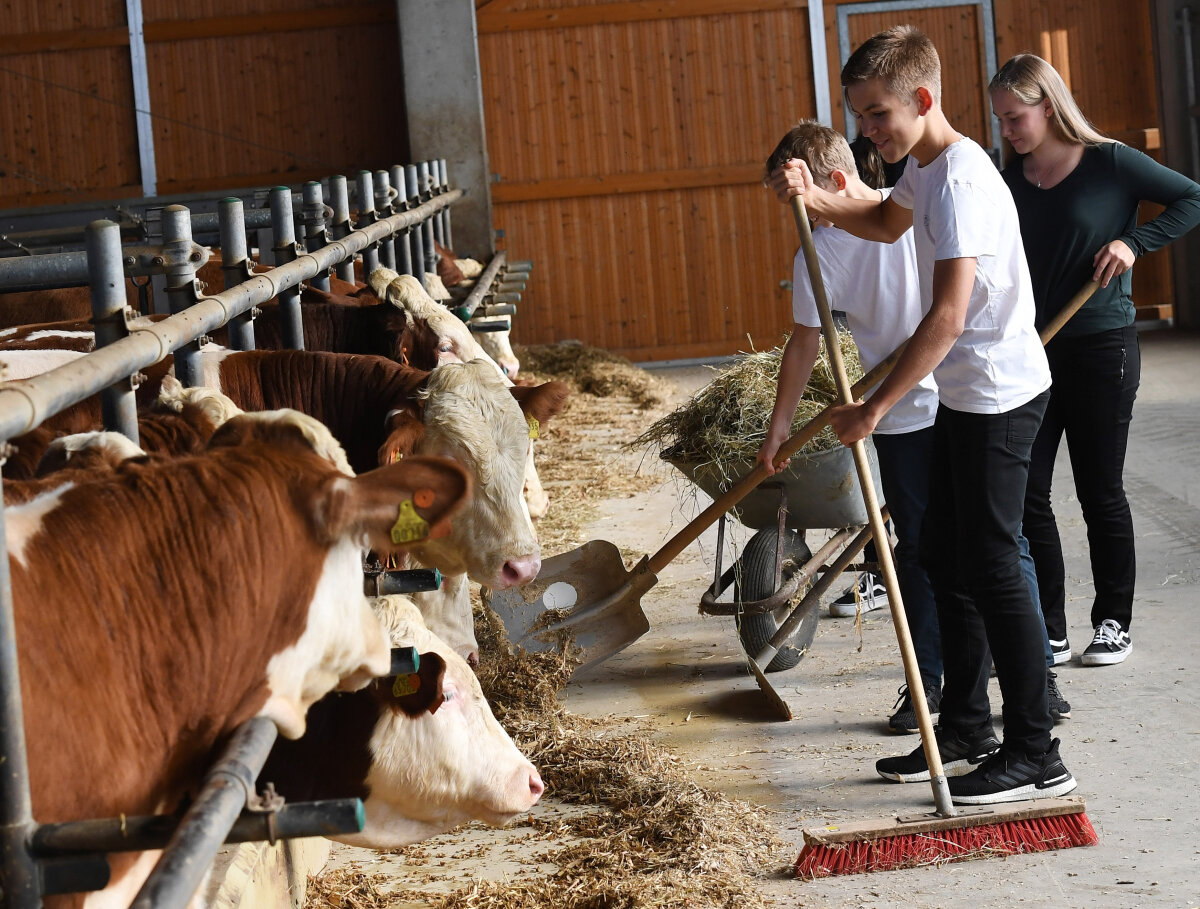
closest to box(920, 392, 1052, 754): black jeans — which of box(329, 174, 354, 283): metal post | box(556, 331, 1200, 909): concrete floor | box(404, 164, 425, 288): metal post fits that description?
box(556, 331, 1200, 909): concrete floor

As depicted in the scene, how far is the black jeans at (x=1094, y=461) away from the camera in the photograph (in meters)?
3.99

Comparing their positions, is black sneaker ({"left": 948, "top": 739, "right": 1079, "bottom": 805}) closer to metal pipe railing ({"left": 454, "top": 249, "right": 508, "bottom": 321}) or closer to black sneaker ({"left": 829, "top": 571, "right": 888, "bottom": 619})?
black sneaker ({"left": 829, "top": 571, "right": 888, "bottom": 619})

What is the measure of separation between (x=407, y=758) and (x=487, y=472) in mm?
844

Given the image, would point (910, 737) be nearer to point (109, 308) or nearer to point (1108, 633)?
point (1108, 633)

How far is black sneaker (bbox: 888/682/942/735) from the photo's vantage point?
3693 millimetres

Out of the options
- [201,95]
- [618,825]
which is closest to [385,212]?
[618,825]

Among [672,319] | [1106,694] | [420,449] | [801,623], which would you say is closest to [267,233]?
[801,623]

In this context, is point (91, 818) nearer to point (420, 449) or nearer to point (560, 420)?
point (420, 449)

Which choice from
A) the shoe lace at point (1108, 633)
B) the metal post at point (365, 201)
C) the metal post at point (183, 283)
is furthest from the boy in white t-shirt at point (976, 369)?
the metal post at point (365, 201)

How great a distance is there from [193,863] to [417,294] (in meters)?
3.00

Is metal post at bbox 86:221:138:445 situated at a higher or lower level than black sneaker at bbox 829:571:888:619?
higher

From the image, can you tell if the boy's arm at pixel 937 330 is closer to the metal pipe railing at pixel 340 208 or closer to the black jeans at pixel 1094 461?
the black jeans at pixel 1094 461

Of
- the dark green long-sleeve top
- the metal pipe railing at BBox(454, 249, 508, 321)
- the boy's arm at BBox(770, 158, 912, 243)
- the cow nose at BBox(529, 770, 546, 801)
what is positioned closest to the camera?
the cow nose at BBox(529, 770, 546, 801)

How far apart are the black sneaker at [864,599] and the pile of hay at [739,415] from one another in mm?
849
